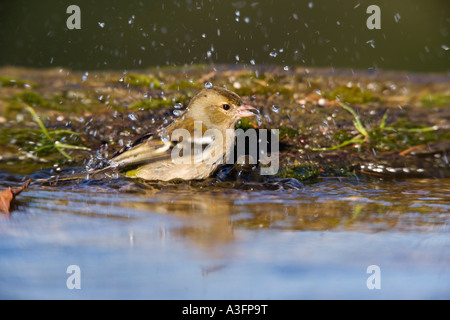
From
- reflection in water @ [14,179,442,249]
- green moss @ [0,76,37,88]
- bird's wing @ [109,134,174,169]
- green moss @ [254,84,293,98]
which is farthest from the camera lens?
green moss @ [0,76,37,88]

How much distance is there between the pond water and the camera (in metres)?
1.97

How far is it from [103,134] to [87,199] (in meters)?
1.53

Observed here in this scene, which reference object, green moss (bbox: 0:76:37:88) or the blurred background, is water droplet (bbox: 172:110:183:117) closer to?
green moss (bbox: 0:76:37:88)

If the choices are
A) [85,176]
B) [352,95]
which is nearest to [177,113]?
[85,176]

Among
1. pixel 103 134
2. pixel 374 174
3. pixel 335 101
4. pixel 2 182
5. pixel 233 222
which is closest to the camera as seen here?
pixel 233 222

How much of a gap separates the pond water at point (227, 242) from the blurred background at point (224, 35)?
641 centimetres

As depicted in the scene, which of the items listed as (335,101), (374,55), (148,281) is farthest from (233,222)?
(374,55)

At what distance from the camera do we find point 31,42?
32.7 ft

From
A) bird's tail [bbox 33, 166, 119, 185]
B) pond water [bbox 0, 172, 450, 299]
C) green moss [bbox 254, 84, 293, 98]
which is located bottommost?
pond water [bbox 0, 172, 450, 299]

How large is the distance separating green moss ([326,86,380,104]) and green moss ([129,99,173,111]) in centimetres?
148

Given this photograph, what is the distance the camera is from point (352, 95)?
5465 mm

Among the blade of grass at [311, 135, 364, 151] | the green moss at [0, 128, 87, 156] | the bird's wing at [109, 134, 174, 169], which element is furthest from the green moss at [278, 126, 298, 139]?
the green moss at [0, 128, 87, 156]
